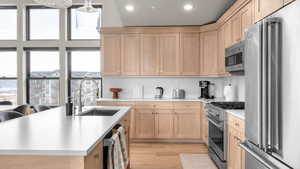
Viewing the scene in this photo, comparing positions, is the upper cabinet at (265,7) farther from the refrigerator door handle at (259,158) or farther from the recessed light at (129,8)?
the recessed light at (129,8)

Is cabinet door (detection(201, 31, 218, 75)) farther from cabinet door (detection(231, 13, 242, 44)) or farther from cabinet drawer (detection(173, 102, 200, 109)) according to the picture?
cabinet door (detection(231, 13, 242, 44))

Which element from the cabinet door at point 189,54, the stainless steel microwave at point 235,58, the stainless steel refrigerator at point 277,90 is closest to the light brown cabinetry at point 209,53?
the cabinet door at point 189,54

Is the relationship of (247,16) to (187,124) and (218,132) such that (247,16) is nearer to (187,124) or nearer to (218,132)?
(218,132)

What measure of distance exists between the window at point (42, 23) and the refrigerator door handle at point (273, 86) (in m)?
5.58

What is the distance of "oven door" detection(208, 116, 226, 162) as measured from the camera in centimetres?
356

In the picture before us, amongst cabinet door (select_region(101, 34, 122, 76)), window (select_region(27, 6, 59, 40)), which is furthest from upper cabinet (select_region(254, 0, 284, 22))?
window (select_region(27, 6, 59, 40))

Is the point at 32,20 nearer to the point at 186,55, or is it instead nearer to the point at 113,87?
the point at 113,87

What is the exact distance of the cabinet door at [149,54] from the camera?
5.71 m

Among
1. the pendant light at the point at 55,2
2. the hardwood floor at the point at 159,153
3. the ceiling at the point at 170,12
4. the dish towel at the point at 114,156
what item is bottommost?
the hardwood floor at the point at 159,153

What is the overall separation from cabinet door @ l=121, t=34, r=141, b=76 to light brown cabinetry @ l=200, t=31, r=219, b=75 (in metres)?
1.40

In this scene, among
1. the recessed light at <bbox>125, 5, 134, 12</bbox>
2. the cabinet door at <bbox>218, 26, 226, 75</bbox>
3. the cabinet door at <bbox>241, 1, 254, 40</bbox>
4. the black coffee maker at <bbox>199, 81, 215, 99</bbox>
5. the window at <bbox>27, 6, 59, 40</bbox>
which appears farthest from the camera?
the window at <bbox>27, 6, 59, 40</bbox>

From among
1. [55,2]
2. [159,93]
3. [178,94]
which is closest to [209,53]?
[178,94]

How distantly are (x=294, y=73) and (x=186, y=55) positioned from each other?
4.14 m

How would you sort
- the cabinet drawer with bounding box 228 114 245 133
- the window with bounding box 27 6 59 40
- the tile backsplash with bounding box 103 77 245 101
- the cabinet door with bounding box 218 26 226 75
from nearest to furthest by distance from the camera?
the cabinet drawer with bounding box 228 114 245 133 → the cabinet door with bounding box 218 26 226 75 → the tile backsplash with bounding box 103 77 245 101 → the window with bounding box 27 6 59 40
